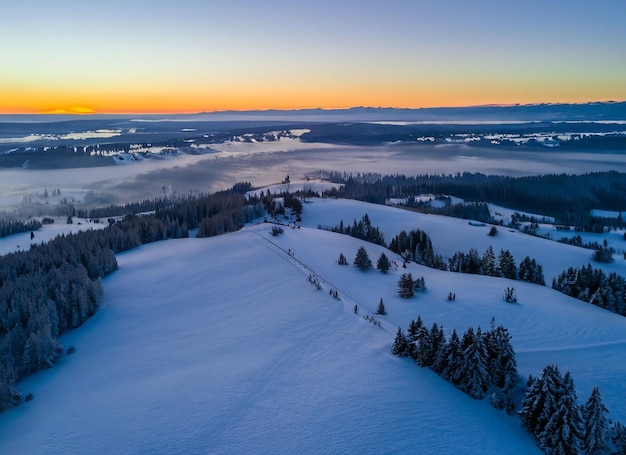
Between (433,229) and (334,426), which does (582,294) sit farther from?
(433,229)

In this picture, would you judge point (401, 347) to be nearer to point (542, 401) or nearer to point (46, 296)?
point (542, 401)

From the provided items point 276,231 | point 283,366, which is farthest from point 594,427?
point 276,231

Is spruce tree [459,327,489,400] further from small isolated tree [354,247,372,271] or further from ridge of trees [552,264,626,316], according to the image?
small isolated tree [354,247,372,271]

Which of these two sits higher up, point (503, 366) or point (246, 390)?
point (503, 366)

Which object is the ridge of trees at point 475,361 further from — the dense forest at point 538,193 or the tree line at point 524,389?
the dense forest at point 538,193

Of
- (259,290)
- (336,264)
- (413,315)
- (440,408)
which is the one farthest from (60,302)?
(440,408)
